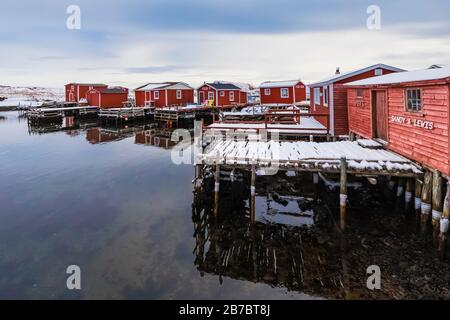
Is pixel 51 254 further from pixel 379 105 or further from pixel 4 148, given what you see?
pixel 4 148

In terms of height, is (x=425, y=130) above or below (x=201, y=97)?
below

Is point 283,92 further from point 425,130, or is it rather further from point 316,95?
point 425,130

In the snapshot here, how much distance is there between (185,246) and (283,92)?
43.7 meters

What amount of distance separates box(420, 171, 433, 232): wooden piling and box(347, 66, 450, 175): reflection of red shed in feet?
1.34

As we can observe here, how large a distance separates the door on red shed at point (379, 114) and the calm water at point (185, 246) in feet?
12.2

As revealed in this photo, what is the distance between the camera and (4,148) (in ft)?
97.9

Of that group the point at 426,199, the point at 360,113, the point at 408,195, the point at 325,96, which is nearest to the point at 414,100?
the point at 426,199

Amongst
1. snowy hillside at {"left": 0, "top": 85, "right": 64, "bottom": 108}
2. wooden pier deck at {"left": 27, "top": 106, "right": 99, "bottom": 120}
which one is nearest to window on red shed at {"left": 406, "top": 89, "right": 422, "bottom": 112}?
wooden pier deck at {"left": 27, "top": 106, "right": 99, "bottom": 120}

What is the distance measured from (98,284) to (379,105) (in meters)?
13.3

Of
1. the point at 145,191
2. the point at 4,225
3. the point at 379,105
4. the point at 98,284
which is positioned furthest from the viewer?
the point at 145,191

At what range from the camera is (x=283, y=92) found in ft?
169

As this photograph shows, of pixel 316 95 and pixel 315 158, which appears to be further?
pixel 316 95
